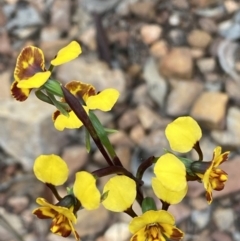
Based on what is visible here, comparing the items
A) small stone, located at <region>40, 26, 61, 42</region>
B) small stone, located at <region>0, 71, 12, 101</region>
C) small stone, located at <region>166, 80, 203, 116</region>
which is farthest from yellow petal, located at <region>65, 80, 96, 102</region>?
small stone, located at <region>40, 26, 61, 42</region>

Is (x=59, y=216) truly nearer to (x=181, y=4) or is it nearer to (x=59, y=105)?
(x=59, y=105)

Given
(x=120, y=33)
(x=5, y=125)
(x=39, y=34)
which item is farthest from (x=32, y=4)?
(x=5, y=125)

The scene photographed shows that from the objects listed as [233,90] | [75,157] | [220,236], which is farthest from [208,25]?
[220,236]

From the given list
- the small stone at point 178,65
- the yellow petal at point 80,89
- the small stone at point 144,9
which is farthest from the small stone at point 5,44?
the yellow petal at point 80,89

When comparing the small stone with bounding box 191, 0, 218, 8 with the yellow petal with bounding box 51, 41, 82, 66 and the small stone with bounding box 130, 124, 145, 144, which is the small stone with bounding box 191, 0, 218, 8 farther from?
the yellow petal with bounding box 51, 41, 82, 66

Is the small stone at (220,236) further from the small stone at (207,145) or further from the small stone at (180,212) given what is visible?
the small stone at (207,145)

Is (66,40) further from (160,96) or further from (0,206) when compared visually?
(0,206)
